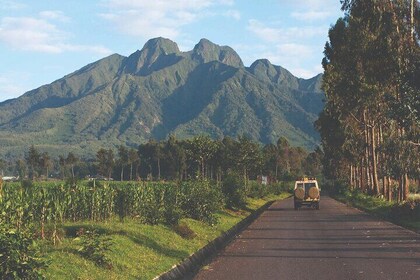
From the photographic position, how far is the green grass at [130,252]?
10.8m

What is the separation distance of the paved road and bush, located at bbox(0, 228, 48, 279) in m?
5.31

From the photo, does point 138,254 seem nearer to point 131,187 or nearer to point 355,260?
point 355,260

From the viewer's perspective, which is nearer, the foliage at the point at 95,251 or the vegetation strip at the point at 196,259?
the foliage at the point at 95,251

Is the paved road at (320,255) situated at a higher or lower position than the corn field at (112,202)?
lower

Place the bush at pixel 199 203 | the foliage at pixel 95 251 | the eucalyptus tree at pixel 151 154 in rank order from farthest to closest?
the eucalyptus tree at pixel 151 154, the bush at pixel 199 203, the foliage at pixel 95 251

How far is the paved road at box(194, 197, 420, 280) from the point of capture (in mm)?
12508

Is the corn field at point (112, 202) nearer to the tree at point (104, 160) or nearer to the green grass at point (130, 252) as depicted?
the green grass at point (130, 252)

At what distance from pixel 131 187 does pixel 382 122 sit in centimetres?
3332

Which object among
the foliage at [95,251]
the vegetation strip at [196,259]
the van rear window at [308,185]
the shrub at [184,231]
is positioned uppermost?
the van rear window at [308,185]

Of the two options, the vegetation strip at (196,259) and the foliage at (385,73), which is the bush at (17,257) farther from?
the foliage at (385,73)

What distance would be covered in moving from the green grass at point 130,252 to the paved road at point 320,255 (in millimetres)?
1056

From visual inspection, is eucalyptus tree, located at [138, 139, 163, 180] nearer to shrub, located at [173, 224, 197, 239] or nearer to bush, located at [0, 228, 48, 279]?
shrub, located at [173, 224, 197, 239]

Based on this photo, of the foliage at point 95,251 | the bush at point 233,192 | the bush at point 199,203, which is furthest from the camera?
the bush at point 233,192

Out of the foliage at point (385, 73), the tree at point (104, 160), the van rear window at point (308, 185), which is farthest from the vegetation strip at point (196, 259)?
the tree at point (104, 160)
